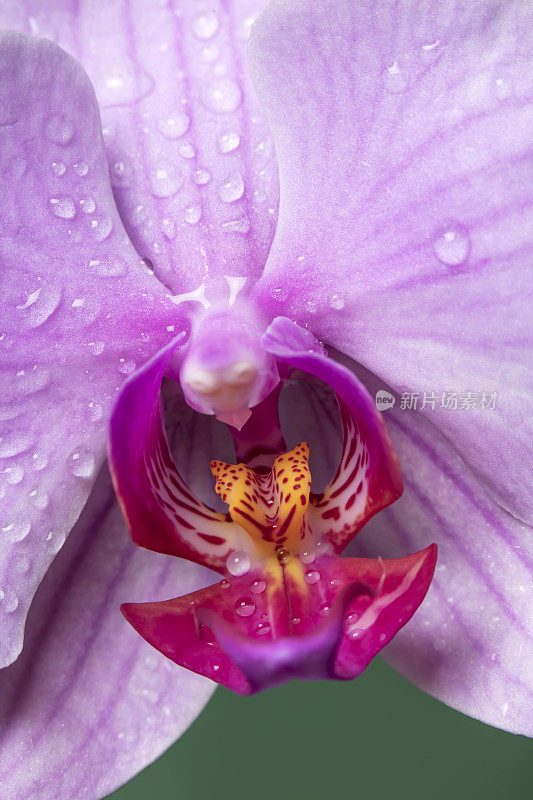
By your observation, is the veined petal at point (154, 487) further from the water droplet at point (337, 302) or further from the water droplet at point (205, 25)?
the water droplet at point (205, 25)

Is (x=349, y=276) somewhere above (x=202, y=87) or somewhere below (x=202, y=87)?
below

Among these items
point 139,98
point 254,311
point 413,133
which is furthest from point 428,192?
point 139,98

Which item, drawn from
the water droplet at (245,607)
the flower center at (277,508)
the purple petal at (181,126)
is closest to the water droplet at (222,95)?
the purple petal at (181,126)

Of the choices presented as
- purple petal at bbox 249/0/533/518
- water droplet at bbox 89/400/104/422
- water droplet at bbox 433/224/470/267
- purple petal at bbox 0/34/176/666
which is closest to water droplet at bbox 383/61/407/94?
purple petal at bbox 249/0/533/518

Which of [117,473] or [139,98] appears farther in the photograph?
[139,98]

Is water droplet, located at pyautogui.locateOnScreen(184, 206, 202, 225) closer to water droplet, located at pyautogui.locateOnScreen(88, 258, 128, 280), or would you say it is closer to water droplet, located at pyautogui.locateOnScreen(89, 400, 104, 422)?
water droplet, located at pyautogui.locateOnScreen(88, 258, 128, 280)

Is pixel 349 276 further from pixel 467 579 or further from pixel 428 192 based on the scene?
pixel 467 579

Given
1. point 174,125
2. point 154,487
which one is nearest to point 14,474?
point 154,487
